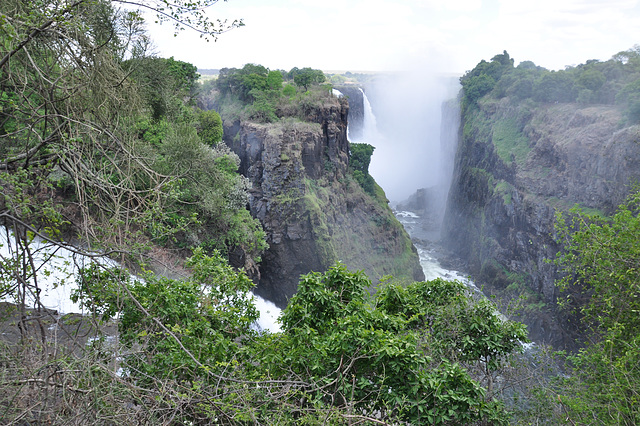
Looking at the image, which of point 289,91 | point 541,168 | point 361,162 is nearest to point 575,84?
point 541,168

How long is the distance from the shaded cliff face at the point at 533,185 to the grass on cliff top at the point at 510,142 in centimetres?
9

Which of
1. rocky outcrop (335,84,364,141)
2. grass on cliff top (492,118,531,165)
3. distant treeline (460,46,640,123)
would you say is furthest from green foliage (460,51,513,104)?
rocky outcrop (335,84,364,141)

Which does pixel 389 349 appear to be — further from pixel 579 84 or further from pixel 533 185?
pixel 579 84

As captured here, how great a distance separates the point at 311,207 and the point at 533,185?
1769 centimetres

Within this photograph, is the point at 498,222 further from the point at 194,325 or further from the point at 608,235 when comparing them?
the point at 194,325

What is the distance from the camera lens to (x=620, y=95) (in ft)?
95.5

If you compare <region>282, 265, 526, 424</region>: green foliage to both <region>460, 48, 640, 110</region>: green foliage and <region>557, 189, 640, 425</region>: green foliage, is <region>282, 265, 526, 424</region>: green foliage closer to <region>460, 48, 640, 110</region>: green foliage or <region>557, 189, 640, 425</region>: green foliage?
<region>557, 189, 640, 425</region>: green foliage

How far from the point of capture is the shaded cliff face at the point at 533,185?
26797mm

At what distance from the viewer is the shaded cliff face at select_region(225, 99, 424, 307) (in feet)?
85.1

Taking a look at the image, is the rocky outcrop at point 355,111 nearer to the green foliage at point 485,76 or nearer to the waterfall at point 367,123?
the waterfall at point 367,123

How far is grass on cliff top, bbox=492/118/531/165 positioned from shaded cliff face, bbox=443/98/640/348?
0.09 meters

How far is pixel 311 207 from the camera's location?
26531 millimetres

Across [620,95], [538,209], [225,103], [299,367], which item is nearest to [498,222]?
[538,209]

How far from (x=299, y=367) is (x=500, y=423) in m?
3.22
